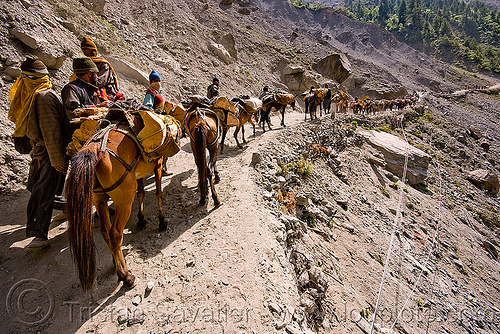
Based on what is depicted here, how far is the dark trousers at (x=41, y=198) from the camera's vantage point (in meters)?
3.58

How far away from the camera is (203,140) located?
4.39 meters

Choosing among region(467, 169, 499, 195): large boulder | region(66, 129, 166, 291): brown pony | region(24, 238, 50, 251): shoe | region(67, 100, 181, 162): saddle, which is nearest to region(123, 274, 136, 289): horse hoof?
region(66, 129, 166, 291): brown pony

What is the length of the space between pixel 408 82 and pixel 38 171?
69.0m

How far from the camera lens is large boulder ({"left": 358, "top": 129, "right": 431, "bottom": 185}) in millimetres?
13188

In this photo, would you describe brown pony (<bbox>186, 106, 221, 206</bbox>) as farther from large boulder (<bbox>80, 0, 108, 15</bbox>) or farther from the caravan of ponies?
large boulder (<bbox>80, 0, 108, 15</bbox>)

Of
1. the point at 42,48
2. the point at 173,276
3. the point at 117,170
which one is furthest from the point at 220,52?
the point at 173,276

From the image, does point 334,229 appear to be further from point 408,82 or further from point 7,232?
point 408,82

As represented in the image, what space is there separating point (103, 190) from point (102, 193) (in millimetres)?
71

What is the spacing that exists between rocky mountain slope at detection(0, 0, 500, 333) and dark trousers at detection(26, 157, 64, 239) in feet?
1.27

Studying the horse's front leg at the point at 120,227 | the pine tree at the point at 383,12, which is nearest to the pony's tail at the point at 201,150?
the horse's front leg at the point at 120,227

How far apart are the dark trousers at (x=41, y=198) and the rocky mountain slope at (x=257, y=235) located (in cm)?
39

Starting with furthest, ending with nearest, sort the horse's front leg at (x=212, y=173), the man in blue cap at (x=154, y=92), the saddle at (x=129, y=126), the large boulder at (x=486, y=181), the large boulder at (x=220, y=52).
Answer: the large boulder at (x=220, y=52), the large boulder at (x=486, y=181), the man in blue cap at (x=154, y=92), the horse's front leg at (x=212, y=173), the saddle at (x=129, y=126)

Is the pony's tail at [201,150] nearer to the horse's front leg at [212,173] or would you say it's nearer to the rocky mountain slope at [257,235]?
the horse's front leg at [212,173]

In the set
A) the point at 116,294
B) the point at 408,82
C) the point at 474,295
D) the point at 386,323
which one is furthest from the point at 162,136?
A: the point at 408,82
